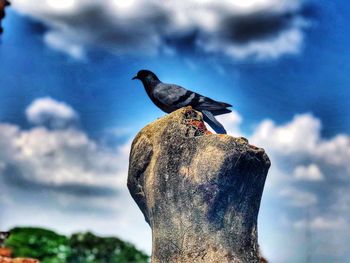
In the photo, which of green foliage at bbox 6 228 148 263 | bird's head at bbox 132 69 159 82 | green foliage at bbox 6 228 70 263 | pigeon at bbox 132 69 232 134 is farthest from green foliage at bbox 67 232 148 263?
pigeon at bbox 132 69 232 134

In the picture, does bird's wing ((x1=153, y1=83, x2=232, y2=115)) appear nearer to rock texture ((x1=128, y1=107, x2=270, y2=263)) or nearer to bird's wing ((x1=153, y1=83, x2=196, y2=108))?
bird's wing ((x1=153, y1=83, x2=196, y2=108))

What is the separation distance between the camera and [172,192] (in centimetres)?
1144

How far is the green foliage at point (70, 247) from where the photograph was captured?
1995cm

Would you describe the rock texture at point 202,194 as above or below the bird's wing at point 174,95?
below

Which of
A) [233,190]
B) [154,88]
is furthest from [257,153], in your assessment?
[154,88]

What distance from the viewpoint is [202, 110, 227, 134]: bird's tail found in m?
13.1

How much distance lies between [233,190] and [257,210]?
2.63 ft

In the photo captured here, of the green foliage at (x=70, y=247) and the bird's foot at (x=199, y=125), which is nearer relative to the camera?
the bird's foot at (x=199, y=125)

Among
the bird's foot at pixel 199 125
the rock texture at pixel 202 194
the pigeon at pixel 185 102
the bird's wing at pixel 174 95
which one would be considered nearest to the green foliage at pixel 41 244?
the pigeon at pixel 185 102

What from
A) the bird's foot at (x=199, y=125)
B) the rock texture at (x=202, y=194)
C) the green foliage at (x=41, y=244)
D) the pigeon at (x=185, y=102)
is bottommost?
the rock texture at (x=202, y=194)

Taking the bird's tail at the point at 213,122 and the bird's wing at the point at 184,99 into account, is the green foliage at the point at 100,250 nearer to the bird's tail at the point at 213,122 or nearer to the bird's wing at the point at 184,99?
the bird's wing at the point at 184,99

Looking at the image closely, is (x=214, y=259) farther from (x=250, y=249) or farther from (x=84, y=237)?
(x=84, y=237)

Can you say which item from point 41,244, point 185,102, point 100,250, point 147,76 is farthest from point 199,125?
point 41,244

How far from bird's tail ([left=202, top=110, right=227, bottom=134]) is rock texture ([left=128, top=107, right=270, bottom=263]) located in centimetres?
112
